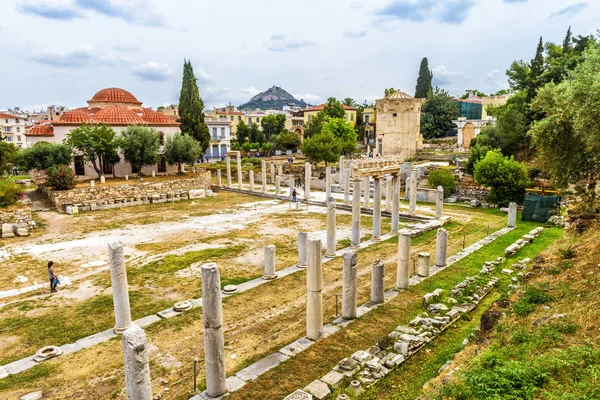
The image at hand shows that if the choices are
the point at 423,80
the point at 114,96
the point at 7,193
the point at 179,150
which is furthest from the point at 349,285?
the point at 423,80

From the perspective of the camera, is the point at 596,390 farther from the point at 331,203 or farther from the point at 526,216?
the point at 526,216

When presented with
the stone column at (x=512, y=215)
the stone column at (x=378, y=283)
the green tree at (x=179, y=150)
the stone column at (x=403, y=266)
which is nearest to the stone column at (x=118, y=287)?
the stone column at (x=378, y=283)

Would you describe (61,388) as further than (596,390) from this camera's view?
Yes

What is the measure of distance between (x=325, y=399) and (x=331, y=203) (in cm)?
911

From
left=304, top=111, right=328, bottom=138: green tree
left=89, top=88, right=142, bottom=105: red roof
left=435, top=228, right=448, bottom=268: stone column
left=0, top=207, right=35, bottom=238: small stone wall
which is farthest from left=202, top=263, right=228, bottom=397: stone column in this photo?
left=304, top=111, right=328, bottom=138: green tree

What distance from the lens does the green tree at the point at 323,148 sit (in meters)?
38.9

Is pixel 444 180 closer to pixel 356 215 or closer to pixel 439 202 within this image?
pixel 439 202

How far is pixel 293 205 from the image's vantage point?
28047mm

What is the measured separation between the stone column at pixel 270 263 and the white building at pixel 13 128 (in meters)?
80.3

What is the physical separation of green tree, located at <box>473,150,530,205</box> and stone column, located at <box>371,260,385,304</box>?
627 inches

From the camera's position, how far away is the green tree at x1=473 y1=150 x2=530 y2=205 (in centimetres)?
2327

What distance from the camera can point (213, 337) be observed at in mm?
7371

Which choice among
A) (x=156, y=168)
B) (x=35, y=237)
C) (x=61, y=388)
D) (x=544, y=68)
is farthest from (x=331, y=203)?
(x=156, y=168)

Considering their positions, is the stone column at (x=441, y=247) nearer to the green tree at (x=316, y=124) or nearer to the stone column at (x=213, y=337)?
the stone column at (x=213, y=337)
